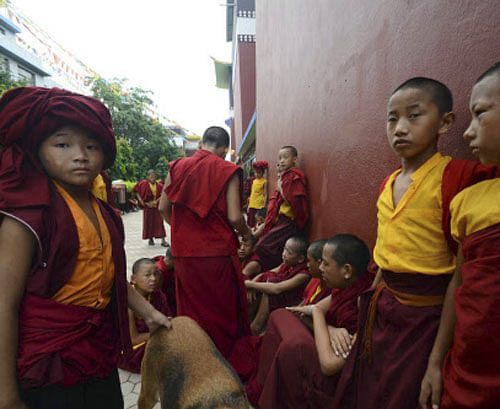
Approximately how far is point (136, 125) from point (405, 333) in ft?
82.8

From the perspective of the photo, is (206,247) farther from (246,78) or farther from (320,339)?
(246,78)

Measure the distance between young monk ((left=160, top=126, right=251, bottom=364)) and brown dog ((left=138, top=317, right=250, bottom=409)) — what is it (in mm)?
956

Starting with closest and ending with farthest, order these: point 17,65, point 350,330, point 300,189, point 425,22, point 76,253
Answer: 1. point 76,253
2. point 425,22
3. point 350,330
4. point 300,189
5. point 17,65

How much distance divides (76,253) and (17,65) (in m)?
24.4

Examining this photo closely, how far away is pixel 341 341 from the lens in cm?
148

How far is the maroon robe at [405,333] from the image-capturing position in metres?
1.02

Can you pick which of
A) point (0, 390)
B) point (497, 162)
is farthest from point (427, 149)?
point (0, 390)

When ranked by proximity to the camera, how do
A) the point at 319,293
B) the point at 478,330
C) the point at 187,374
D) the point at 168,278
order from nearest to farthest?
1. the point at 478,330
2. the point at 187,374
3. the point at 319,293
4. the point at 168,278

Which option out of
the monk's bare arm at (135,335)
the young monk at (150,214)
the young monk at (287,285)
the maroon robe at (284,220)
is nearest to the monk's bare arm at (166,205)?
the monk's bare arm at (135,335)

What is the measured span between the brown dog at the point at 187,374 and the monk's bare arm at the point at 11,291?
53 cm

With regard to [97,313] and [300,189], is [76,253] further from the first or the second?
[300,189]

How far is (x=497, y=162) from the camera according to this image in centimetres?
82

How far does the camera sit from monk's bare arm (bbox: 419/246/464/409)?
0.94 m

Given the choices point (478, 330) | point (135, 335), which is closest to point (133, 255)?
point (135, 335)
